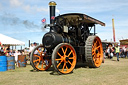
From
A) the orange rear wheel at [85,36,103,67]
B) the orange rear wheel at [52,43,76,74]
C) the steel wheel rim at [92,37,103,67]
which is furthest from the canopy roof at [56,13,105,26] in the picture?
the orange rear wheel at [52,43,76,74]

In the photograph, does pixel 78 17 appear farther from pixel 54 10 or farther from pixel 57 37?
pixel 54 10

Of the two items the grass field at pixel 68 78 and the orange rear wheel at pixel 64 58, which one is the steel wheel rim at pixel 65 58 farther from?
the grass field at pixel 68 78

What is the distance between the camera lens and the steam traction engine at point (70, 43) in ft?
22.3

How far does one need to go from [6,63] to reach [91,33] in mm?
4756

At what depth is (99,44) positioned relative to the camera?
9031mm

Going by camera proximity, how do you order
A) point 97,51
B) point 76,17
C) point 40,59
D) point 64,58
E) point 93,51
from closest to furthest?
point 64,58, point 40,59, point 76,17, point 93,51, point 97,51

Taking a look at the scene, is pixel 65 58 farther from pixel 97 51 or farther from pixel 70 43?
pixel 97 51

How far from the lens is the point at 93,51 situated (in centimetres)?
820

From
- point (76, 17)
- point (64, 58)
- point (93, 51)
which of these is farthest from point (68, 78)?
point (76, 17)

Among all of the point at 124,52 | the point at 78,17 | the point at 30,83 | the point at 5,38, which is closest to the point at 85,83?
the point at 30,83

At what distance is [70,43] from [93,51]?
1.43m

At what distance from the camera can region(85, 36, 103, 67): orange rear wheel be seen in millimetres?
7617

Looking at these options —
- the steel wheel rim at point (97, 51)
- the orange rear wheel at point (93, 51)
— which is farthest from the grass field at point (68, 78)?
the steel wheel rim at point (97, 51)

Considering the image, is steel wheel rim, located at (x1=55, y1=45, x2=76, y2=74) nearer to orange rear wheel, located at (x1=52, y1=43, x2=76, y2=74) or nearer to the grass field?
orange rear wheel, located at (x1=52, y1=43, x2=76, y2=74)
